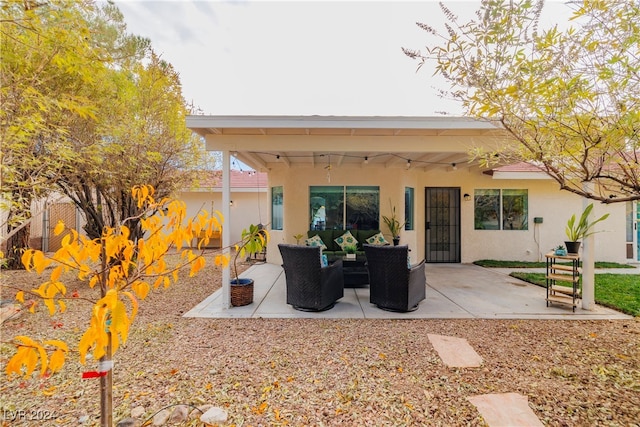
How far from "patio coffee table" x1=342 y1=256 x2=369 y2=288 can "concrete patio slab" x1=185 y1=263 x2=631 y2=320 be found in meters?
0.14

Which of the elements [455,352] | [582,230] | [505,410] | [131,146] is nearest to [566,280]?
[582,230]

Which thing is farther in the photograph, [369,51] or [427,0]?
[369,51]

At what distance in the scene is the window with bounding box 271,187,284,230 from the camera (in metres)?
8.42

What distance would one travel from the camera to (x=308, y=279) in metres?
4.32

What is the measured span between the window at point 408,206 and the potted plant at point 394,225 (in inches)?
8.9

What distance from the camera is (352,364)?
292 cm

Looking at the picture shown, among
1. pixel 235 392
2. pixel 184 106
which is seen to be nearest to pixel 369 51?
pixel 184 106

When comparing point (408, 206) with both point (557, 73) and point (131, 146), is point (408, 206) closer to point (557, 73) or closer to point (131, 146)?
point (557, 73)

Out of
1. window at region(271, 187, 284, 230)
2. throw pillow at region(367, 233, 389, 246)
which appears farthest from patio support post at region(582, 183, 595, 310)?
window at region(271, 187, 284, 230)

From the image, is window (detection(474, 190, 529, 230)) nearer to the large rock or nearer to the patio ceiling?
the patio ceiling

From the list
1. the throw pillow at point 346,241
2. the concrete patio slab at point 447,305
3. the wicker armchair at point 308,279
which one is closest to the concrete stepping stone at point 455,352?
the concrete patio slab at point 447,305

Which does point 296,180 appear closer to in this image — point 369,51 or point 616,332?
point 369,51

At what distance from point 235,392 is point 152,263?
5.28ft

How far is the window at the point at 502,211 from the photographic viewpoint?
28.6ft
